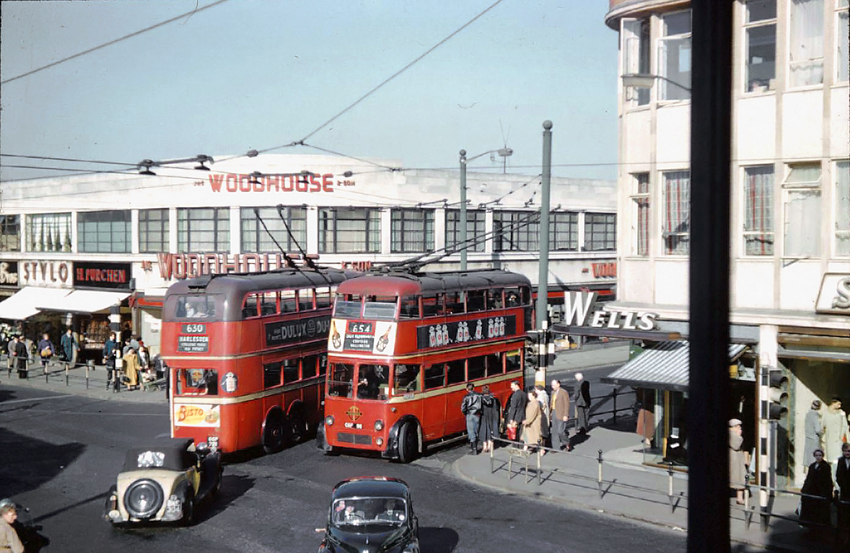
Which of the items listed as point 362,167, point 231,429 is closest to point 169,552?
point 231,429

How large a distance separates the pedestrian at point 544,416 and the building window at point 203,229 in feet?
72.8

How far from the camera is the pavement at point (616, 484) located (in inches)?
605

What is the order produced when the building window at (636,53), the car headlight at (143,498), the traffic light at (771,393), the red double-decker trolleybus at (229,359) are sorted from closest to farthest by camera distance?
the car headlight at (143,498)
the traffic light at (771,393)
the building window at (636,53)
the red double-decker trolleybus at (229,359)

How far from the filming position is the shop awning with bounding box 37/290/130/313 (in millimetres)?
42875

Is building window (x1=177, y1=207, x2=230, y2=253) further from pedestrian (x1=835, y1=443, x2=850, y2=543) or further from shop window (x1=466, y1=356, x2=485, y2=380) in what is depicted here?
pedestrian (x1=835, y1=443, x2=850, y2=543)

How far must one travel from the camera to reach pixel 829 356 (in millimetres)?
17094

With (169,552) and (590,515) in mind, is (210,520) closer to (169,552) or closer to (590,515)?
(169,552)

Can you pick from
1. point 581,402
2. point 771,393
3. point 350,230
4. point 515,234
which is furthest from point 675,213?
point 515,234

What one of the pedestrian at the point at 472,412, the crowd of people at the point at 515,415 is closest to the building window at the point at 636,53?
the crowd of people at the point at 515,415

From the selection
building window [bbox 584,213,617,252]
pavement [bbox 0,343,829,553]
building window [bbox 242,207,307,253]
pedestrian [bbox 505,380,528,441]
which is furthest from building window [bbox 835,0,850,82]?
building window [bbox 584,213,617,252]

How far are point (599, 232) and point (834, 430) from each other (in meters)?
35.8

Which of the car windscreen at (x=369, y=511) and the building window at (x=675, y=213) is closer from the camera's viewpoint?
the car windscreen at (x=369, y=511)

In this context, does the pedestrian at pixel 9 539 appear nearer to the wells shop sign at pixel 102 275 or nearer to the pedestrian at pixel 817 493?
the pedestrian at pixel 817 493

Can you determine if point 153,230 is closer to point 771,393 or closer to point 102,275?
point 102,275
